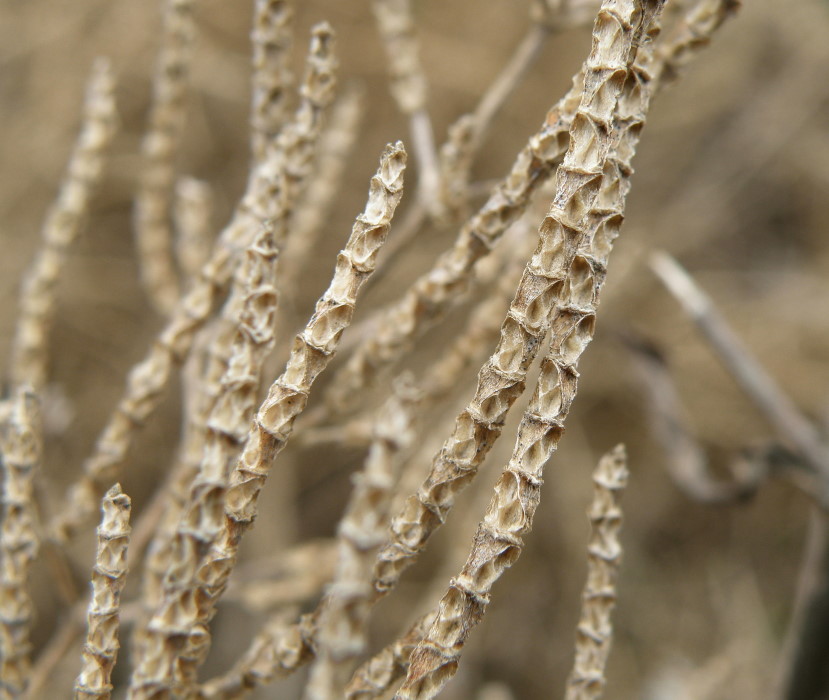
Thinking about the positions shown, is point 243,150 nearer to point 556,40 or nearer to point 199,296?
point 556,40

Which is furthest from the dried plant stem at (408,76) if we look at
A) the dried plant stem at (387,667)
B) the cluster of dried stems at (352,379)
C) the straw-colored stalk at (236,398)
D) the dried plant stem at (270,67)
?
the dried plant stem at (387,667)

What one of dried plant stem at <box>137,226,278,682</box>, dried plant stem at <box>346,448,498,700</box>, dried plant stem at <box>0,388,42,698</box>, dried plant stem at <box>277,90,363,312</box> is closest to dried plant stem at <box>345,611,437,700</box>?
dried plant stem at <box>346,448,498,700</box>

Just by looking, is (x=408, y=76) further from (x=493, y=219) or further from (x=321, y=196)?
(x=493, y=219)

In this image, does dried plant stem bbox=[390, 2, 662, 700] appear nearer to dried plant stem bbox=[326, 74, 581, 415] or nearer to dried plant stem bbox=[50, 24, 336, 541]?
dried plant stem bbox=[326, 74, 581, 415]

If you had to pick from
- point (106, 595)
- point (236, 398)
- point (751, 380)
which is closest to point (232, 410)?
point (236, 398)

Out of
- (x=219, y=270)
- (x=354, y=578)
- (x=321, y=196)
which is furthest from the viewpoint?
(x=321, y=196)

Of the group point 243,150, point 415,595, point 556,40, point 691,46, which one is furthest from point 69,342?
point 691,46

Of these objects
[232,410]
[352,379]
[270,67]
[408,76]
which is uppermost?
[408,76]

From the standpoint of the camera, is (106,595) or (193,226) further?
(193,226)
